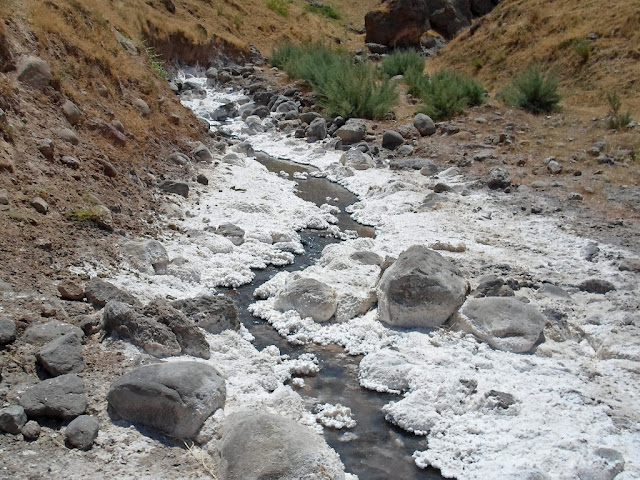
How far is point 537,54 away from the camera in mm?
16719

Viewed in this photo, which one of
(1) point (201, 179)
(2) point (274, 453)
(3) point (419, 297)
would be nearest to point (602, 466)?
(2) point (274, 453)

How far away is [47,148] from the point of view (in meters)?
6.77

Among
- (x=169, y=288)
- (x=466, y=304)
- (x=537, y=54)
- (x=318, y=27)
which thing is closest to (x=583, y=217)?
(x=466, y=304)

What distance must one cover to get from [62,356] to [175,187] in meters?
4.43

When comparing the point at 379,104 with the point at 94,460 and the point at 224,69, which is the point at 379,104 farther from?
the point at 94,460

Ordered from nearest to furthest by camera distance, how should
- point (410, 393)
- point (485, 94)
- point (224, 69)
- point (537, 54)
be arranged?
point (410, 393) → point (485, 94) → point (537, 54) → point (224, 69)

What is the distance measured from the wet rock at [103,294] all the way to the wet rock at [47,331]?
49 centimetres

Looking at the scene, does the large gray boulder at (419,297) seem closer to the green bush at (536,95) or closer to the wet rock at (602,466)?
the wet rock at (602,466)

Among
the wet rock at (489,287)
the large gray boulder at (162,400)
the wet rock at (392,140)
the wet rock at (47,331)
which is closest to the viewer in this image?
the large gray boulder at (162,400)

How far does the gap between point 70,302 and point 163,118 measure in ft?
19.8

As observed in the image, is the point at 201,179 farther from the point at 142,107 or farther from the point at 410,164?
the point at 410,164

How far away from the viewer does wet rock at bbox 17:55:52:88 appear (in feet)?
25.1

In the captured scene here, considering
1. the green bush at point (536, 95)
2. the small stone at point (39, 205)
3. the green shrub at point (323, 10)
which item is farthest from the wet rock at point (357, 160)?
the green shrub at point (323, 10)

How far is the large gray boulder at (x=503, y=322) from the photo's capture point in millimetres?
4980
